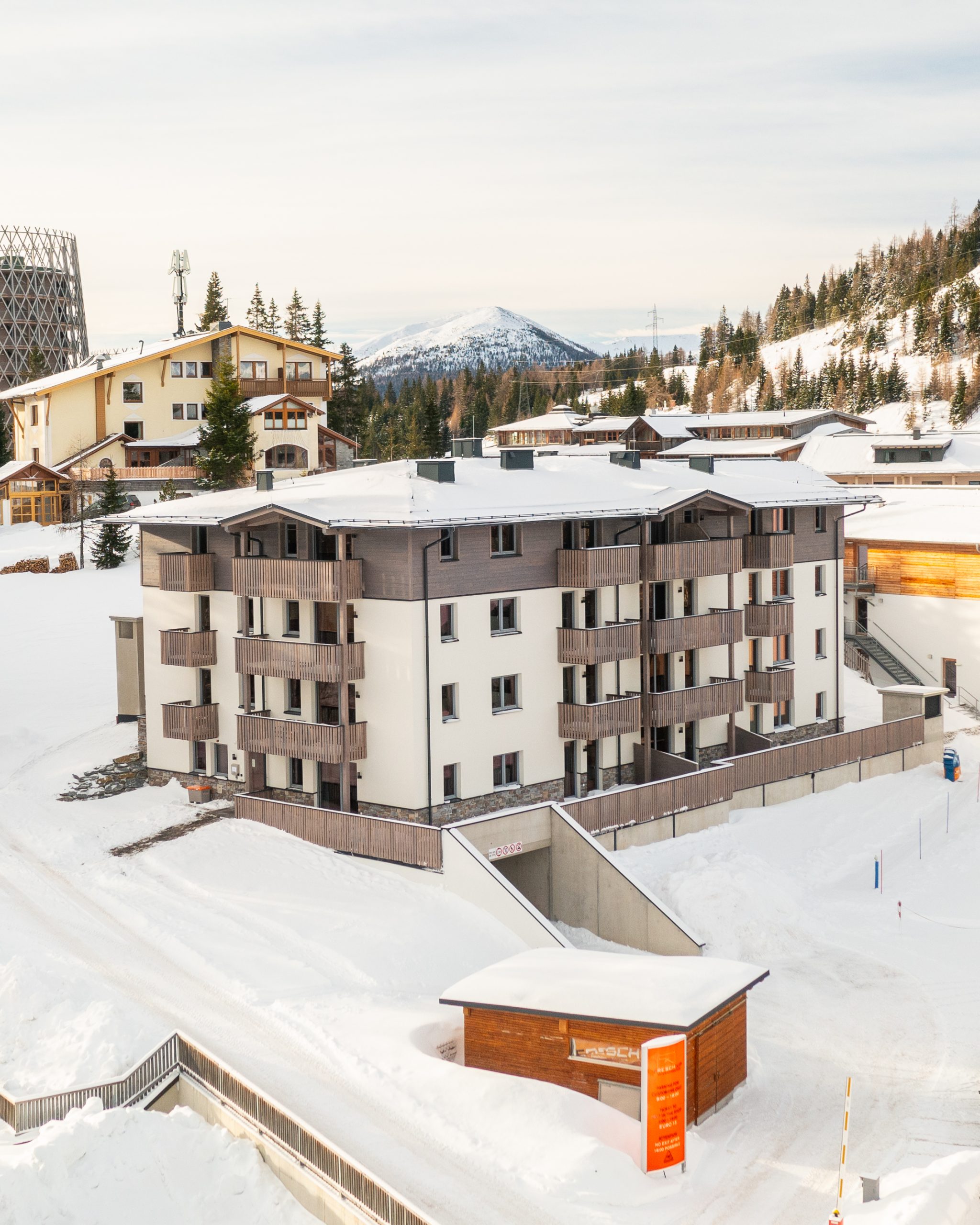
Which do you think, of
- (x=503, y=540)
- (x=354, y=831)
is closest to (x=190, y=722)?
(x=354, y=831)

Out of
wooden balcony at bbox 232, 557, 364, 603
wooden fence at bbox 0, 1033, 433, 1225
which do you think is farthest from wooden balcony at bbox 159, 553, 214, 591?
wooden fence at bbox 0, 1033, 433, 1225

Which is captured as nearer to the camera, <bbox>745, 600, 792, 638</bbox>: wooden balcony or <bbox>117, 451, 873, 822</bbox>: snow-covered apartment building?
<bbox>117, 451, 873, 822</bbox>: snow-covered apartment building

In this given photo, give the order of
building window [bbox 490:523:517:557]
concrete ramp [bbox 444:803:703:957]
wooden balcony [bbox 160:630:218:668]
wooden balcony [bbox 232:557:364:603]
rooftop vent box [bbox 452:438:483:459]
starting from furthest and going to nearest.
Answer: rooftop vent box [bbox 452:438:483:459]
wooden balcony [bbox 160:630:218:668]
building window [bbox 490:523:517:557]
wooden balcony [bbox 232:557:364:603]
concrete ramp [bbox 444:803:703:957]

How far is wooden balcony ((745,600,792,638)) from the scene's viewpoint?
4078 cm

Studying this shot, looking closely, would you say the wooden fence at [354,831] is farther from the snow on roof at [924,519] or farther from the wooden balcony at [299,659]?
the snow on roof at [924,519]

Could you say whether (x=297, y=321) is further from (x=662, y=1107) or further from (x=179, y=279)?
(x=662, y=1107)

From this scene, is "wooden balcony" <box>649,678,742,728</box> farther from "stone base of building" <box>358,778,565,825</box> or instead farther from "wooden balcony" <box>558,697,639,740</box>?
"stone base of building" <box>358,778,565,825</box>

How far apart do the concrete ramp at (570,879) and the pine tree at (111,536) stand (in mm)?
35426

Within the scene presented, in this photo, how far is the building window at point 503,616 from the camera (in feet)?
113

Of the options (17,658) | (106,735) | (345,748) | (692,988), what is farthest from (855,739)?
(17,658)

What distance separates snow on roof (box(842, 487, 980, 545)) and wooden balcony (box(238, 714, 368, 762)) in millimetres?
26447

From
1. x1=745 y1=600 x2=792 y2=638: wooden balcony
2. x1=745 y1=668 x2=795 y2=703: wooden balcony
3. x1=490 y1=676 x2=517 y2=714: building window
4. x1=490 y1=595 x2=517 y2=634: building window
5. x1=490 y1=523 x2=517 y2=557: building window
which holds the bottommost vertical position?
x1=745 y1=668 x2=795 y2=703: wooden balcony

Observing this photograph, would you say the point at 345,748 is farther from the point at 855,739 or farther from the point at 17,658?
the point at 17,658

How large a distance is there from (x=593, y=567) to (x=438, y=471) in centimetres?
487
